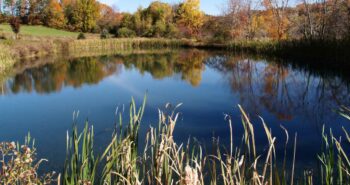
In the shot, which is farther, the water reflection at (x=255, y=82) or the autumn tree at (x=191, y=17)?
the autumn tree at (x=191, y=17)

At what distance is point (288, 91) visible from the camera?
318 inches

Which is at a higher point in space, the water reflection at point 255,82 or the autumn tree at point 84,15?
the autumn tree at point 84,15

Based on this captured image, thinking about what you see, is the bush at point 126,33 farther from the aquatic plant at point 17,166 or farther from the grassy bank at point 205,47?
the aquatic plant at point 17,166

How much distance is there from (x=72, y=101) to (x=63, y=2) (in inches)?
1685

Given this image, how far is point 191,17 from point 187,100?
29646 millimetres

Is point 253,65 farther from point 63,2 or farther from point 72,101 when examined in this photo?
point 63,2

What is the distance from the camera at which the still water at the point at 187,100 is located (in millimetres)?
4916

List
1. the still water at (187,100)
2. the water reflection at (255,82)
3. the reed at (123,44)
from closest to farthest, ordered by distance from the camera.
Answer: the still water at (187,100) < the water reflection at (255,82) < the reed at (123,44)

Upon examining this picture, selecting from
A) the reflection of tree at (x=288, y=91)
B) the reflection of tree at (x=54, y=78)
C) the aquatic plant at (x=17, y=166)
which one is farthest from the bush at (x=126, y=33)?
the aquatic plant at (x=17, y=166)

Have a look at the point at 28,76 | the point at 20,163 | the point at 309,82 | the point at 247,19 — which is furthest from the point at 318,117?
the point at 247,19

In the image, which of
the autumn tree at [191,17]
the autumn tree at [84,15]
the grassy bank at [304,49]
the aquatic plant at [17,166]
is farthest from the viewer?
the autumn tree at [84,15]

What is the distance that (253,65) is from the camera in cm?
1338

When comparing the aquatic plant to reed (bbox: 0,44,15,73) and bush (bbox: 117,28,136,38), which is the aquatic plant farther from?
bush (bbox: 117,28,136,38)

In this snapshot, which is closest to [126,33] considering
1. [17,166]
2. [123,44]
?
[123,44]
